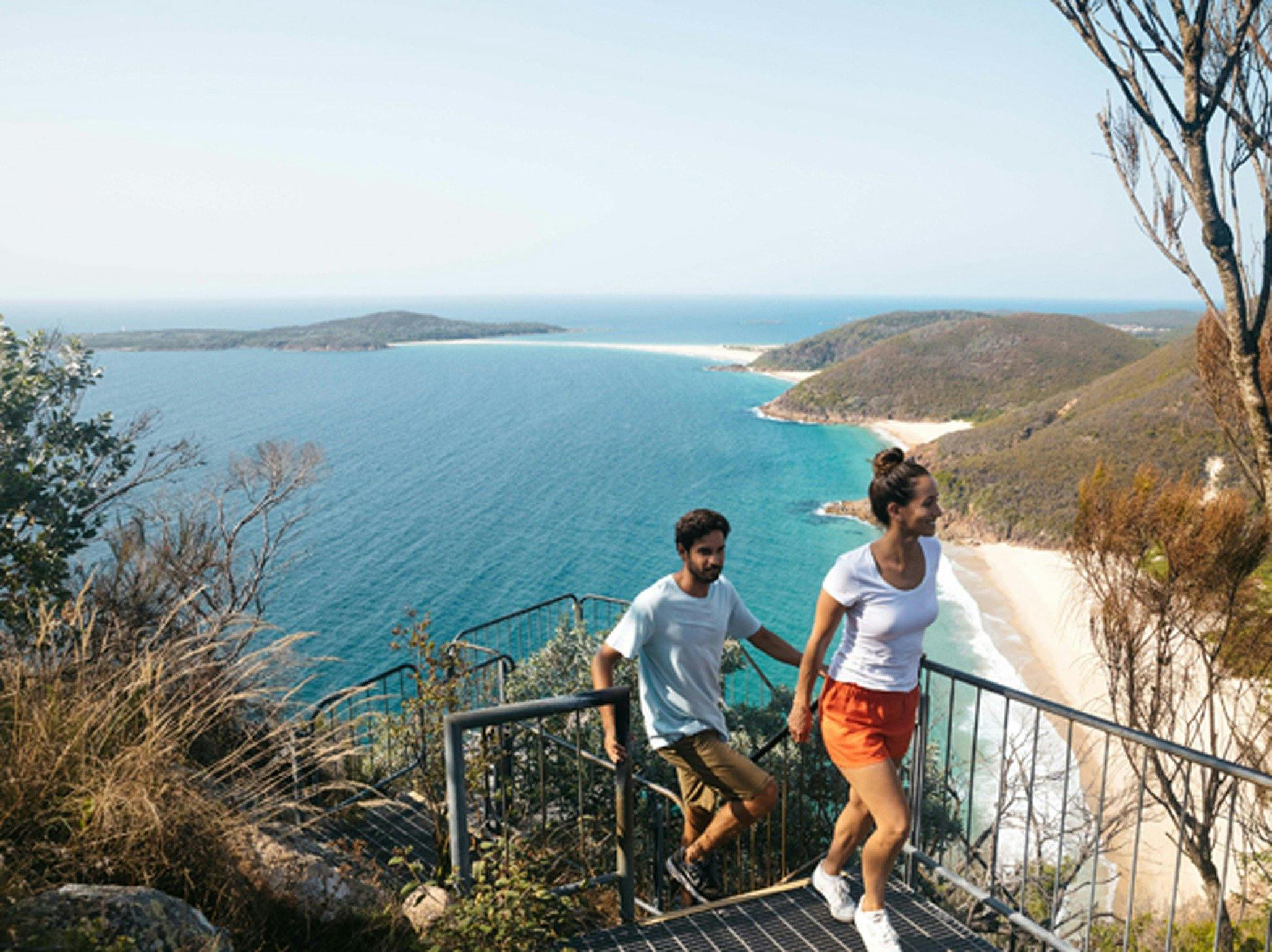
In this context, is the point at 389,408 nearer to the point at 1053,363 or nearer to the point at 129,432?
the point at 1053,363

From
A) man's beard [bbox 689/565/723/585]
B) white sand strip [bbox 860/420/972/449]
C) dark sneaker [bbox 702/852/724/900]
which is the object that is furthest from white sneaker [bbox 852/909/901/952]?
white sand strip [bbox 860/420/972/449]

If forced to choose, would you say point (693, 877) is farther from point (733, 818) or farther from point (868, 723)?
point (868, 723)

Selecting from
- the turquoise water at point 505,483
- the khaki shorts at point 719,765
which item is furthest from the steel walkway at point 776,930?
the turquoise water at point 505,483

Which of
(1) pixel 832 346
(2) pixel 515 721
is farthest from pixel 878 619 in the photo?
(1) pixel 832 346

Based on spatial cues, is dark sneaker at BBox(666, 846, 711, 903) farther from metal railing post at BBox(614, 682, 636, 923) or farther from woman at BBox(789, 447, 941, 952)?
woman at BBox(789, 447, 941, 952)

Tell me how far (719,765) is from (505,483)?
49245 millimetres

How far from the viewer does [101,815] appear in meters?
3.08

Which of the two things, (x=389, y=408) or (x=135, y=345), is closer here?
(x=389, y=408)

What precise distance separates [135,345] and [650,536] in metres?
126

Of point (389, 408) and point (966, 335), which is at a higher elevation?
point (966, 335)

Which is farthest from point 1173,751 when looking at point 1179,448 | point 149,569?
point 1179,448

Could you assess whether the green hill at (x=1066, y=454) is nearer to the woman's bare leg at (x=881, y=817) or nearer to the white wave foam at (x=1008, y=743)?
the white wave foam at (x=1008, y=743)

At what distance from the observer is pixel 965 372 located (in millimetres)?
83938

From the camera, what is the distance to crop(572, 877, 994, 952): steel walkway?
350 cm
